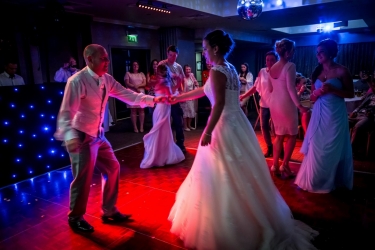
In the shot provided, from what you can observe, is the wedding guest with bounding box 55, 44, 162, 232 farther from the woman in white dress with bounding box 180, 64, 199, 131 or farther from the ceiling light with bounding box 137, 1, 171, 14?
the woman in white dress with bounding box 180, 64, 199, 131

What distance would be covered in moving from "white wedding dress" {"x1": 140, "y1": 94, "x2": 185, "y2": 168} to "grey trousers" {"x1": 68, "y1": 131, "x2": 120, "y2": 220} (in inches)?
66.2

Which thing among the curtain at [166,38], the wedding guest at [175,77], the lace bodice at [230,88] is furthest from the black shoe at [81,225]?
the curtain at [166,38]

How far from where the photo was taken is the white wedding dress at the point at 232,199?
2.13m

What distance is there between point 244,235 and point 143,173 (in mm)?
2454

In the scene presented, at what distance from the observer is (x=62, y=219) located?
3.00m

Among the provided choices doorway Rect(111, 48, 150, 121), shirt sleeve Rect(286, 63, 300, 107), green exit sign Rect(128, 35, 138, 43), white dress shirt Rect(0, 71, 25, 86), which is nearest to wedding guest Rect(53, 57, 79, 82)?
white dress shirt Rect(0, 71, 25, 86)

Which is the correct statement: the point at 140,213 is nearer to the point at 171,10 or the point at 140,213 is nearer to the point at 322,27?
the point at 171,10

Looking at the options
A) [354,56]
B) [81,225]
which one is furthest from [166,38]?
[354,56]

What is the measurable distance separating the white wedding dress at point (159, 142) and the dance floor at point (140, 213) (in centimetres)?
24

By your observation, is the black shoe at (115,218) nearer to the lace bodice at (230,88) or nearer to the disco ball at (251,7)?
the lace bodice at (230,88)

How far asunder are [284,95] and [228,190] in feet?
6.36

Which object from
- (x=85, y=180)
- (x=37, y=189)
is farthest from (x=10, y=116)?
(x=85, y=180)

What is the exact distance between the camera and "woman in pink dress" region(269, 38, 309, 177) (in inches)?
138

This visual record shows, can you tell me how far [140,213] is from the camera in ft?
10.0
